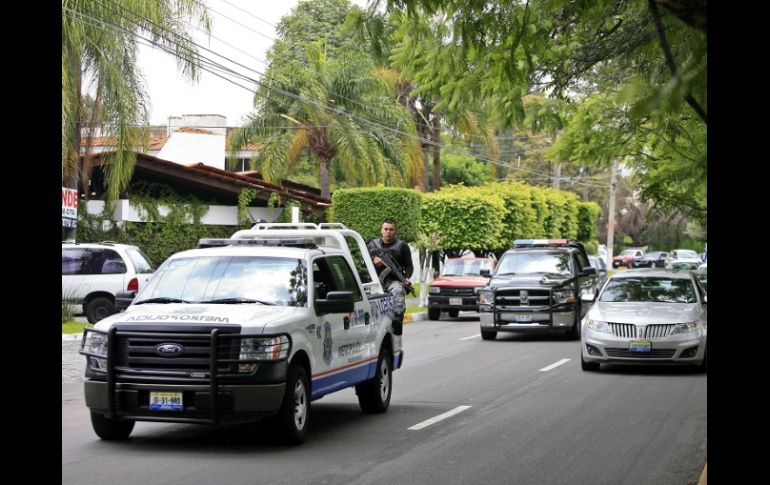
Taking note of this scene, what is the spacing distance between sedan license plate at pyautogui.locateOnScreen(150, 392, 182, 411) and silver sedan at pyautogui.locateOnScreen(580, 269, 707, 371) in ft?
29.1

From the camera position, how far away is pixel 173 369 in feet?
31.8

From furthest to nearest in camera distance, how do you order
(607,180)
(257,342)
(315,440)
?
(607,180)
(315,440)
(257,342)

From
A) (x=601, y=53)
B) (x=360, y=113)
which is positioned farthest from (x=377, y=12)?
(x=360, y=113)

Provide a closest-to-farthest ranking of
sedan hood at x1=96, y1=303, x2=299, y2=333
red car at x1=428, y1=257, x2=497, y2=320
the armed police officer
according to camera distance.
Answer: sedan hood at x1=96, y1=303, x2=299, y2=333 < the armed police officer < red car at x1=428, y1=257, x2=497, y2=320

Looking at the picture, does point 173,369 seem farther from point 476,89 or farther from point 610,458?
point 476,89

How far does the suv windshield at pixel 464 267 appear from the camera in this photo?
105 feet

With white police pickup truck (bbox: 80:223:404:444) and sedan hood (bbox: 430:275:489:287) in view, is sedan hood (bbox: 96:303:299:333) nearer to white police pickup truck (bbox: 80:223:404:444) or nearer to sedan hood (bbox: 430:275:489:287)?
white police pickup truck (bbox: 80:223:404:444)

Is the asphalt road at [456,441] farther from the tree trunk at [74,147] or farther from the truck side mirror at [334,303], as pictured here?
the tree trunk at [74,147]

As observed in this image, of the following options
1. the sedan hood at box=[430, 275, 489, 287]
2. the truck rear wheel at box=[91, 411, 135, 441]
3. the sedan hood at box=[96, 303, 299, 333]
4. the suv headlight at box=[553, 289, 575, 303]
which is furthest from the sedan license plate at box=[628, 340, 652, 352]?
the sedan hood at box=[430, 275, 489, 287]

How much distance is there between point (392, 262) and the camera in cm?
1498

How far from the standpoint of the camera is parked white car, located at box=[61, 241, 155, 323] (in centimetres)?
2570

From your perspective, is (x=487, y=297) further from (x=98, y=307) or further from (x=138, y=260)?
(x=98, y=307)
